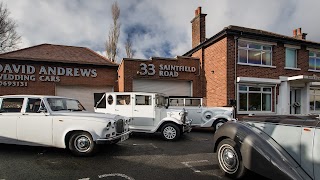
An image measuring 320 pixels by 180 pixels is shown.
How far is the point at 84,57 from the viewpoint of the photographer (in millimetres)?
16766

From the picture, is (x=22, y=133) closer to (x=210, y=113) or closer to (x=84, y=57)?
(x=210, y=113)

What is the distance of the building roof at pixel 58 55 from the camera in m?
14.2

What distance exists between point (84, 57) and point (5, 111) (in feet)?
37.9

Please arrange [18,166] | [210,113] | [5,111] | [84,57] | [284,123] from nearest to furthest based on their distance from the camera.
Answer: [284,123] < [18,166] < [5,111] < [210,113] < [84,57]

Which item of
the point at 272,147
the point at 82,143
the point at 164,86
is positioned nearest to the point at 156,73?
the point at 164,86

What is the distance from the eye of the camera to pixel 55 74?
1446 centimetres

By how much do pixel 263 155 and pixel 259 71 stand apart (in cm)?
1187

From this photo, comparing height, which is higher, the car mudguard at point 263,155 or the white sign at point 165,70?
the white sign at point 165,70

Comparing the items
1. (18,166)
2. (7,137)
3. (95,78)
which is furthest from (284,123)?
(95,78)

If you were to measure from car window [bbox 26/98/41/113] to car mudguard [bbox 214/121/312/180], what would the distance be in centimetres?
493

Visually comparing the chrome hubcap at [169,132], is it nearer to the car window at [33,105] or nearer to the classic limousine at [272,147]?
the classic limousine at [272,147]

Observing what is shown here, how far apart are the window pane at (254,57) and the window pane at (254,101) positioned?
7.27ft

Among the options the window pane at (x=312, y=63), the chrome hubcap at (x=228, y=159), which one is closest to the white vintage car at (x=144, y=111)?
the chrome hubcap at (x=228, y=159)

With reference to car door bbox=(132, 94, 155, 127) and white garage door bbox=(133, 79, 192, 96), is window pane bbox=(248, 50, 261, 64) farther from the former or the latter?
car door bbox=(132, 94, 155, 127)
